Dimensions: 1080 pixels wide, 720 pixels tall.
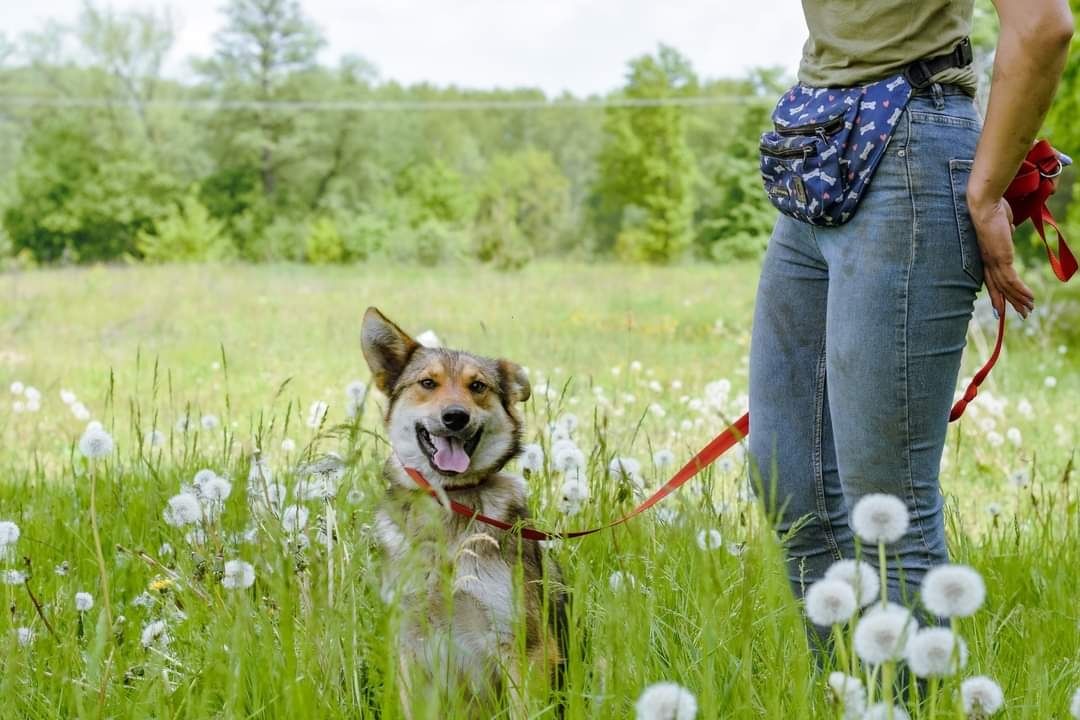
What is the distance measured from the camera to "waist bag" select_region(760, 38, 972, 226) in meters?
2.49

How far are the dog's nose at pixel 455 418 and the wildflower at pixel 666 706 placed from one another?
1971 mm

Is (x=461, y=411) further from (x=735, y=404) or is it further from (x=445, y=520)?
(x=735, y=404)

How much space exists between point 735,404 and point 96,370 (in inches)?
281

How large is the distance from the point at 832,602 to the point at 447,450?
205cm

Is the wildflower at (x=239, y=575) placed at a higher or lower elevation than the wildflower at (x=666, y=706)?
lower

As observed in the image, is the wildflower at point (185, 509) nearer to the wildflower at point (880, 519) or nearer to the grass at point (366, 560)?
the grass at point (366, 560)

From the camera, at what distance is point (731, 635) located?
2.69 m

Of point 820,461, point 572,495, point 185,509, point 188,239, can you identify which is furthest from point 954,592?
point 188,239

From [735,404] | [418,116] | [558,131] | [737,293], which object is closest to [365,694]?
[735,404]

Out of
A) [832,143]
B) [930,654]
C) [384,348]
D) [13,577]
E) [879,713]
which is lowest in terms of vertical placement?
[13,577]

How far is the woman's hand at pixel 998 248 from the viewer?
2387 mm

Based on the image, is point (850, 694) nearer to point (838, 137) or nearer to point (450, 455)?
point (838, 137)

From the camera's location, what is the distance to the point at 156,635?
9.29 ft

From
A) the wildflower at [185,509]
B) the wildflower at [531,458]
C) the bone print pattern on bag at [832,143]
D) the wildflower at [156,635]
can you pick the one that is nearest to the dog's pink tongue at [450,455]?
the wildflower at [531,458]
